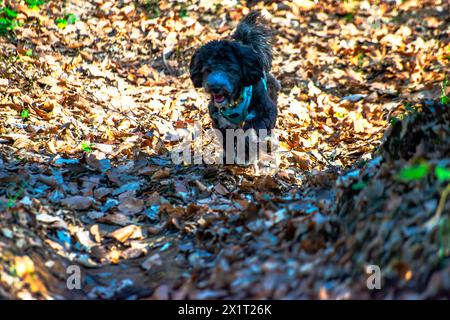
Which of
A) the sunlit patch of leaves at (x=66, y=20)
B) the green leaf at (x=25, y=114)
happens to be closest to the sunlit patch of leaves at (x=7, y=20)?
the sunlit patch of leaves at (x=66, y=20)

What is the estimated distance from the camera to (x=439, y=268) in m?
2.83

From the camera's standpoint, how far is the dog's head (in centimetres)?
608

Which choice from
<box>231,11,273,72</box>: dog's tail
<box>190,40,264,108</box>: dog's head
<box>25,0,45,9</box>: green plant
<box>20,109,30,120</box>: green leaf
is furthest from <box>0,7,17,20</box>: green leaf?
<box>190,40,264,108</box>: dog's head

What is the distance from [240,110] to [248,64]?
0.60 m

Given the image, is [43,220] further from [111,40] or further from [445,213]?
[111,40]

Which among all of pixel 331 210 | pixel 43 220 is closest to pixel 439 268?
pixel 331 210

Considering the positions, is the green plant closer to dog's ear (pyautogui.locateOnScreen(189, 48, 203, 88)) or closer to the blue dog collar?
dog's ear (pyautogui.locateOnScreen(189, 48, 203, 88))

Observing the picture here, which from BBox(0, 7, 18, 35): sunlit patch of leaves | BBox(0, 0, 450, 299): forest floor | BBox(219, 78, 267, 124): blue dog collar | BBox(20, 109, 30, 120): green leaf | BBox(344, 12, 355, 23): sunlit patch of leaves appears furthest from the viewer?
BBox(344, 12, 355, 23): sunlit patch of leaves

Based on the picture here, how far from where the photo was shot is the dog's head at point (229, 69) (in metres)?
6.08

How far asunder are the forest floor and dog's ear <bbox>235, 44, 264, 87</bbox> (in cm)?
118

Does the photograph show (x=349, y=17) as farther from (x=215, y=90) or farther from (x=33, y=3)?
(x=33, y=3)

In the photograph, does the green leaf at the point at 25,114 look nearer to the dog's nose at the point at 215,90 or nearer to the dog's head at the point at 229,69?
the dog's head at the point at 229,69

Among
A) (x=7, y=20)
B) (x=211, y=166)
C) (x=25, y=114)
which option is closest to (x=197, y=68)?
(x=211, y=166)

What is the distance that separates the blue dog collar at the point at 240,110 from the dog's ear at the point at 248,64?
0.23 metres
